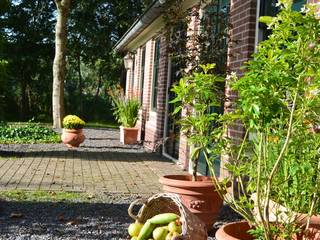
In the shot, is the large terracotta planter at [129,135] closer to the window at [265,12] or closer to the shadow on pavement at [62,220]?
the shadow on pavement at [62,220]

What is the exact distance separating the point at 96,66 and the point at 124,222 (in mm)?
25616

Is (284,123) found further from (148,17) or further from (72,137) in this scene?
(72,137)

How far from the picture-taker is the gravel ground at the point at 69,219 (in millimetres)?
4574

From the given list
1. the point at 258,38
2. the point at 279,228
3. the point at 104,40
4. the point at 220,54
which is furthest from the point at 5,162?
the point at 104,40

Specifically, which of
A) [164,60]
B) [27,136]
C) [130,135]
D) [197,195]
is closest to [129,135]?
[130,135]

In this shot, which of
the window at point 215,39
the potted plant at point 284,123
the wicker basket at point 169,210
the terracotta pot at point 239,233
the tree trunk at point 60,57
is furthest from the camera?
the tree trunk at point 60,57

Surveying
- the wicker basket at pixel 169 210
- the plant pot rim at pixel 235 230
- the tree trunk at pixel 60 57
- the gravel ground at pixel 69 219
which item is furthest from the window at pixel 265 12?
the tree trunk at pixel 60 57

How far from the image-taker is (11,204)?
5777 millimetres

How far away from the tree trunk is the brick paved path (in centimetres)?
531

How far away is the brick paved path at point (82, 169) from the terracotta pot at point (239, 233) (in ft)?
12.2

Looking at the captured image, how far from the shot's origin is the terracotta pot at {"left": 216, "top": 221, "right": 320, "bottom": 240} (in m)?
2.84

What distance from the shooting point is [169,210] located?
366 centimetres

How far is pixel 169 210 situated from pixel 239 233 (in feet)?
2.29

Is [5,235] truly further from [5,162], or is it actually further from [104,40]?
[104,40]
